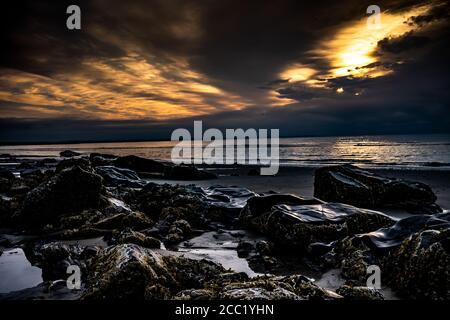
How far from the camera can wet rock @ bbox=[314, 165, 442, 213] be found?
386 inches

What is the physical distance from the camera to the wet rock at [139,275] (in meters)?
3.57

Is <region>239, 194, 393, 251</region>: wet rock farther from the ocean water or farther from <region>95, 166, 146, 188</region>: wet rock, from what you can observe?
the ocean water

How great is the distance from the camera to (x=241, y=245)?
6.05m

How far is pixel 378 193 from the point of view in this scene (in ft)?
32.5

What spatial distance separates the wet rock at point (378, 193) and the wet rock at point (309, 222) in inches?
110

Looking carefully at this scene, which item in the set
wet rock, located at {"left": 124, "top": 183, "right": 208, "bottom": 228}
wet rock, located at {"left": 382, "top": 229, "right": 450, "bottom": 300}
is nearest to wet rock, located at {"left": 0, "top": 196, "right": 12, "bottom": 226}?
wet rock, located at {"left": 124, "top": 183, "right": 208, "bottom": 228}

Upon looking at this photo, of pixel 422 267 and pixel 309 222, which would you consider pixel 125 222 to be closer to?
pixel 309 222

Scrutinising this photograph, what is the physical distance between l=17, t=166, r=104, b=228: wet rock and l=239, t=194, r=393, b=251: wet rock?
417 cm

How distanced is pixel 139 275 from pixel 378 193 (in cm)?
855

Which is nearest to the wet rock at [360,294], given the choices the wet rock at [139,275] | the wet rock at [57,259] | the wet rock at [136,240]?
the wet rock at [139,275]

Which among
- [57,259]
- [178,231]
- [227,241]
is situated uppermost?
[57,259]

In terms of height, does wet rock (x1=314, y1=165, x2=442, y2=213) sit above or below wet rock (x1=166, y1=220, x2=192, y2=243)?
above

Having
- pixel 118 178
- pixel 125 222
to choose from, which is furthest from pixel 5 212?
pixel 118 178
